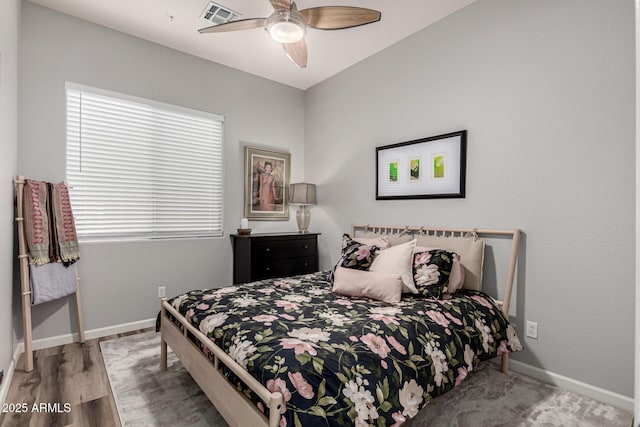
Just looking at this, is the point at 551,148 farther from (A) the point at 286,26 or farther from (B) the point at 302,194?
(B) the point at 302,194

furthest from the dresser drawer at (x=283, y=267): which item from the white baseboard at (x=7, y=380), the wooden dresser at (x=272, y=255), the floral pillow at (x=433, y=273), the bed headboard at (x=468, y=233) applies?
the white baseboard at (x=7, y=380)

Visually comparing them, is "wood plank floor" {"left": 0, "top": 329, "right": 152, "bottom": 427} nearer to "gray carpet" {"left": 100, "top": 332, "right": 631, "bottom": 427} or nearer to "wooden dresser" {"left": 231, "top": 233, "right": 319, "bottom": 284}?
"gray carpet" {"left": 100, "top": 332, "right": 631, "bottom": 427}

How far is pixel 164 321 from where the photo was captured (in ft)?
7.99

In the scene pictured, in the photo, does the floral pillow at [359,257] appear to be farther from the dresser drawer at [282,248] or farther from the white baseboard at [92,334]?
the white baseboard at [92,334]

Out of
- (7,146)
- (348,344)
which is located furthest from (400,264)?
(7,146)

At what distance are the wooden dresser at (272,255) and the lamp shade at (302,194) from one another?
428mm

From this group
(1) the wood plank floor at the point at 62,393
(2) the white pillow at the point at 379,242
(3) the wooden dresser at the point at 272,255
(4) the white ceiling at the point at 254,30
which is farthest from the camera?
(3) the wooden dresser at the point at 272,255

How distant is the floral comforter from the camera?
50.5 inches

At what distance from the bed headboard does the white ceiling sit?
1.93m

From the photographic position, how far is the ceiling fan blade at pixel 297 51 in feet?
8.22

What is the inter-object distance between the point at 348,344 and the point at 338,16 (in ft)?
6.97

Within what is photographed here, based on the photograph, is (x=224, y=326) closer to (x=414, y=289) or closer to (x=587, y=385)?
(x=414, y=289)

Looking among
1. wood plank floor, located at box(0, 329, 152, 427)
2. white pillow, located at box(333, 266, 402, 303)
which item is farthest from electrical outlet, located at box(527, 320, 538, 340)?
wood plank floor, located at box(0, 329, 152, 427)

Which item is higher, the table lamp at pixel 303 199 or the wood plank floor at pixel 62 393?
the table lamp at pixel 303 199
